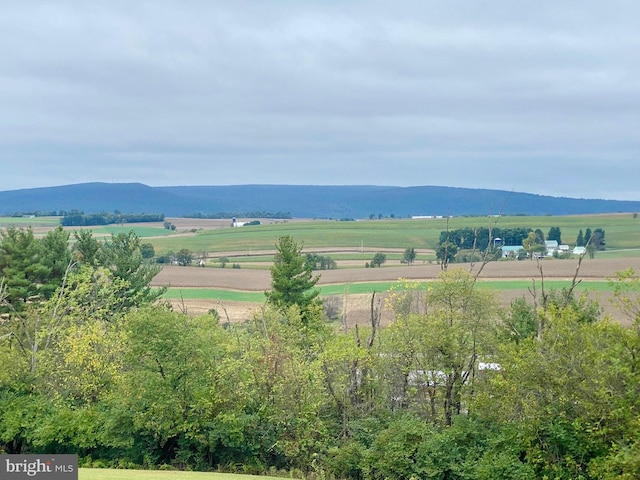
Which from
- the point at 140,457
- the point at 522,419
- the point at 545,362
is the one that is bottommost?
the point at 140,457

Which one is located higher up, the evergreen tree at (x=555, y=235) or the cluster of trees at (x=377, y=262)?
the evergreen tree at (x=555, y=235)

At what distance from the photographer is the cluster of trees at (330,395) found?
25969 millimetres

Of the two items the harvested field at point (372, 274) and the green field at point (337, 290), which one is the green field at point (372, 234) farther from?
the green field at point (337, 290)

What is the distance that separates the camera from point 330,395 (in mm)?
32781

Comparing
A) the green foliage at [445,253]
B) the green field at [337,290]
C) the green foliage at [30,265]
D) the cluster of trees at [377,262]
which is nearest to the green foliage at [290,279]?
the green foliage at [445,253]

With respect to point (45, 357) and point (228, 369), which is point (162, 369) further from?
point (45, 357)

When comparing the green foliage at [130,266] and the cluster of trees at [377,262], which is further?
the cluster of trees at [377,262]

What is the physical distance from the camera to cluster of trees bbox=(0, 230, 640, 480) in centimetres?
2597

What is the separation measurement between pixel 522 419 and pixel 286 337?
1215cm

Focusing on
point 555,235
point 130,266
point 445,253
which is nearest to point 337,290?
point 130,266

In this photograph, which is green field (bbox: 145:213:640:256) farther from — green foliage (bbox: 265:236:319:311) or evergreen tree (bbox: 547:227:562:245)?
green foliage (bbox: 265:236:319:311)

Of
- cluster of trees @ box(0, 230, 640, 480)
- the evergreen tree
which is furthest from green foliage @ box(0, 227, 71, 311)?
the evergreen tree

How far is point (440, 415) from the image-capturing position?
31.6 metres

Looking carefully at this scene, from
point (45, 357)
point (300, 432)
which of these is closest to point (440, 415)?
point (300, 432)
